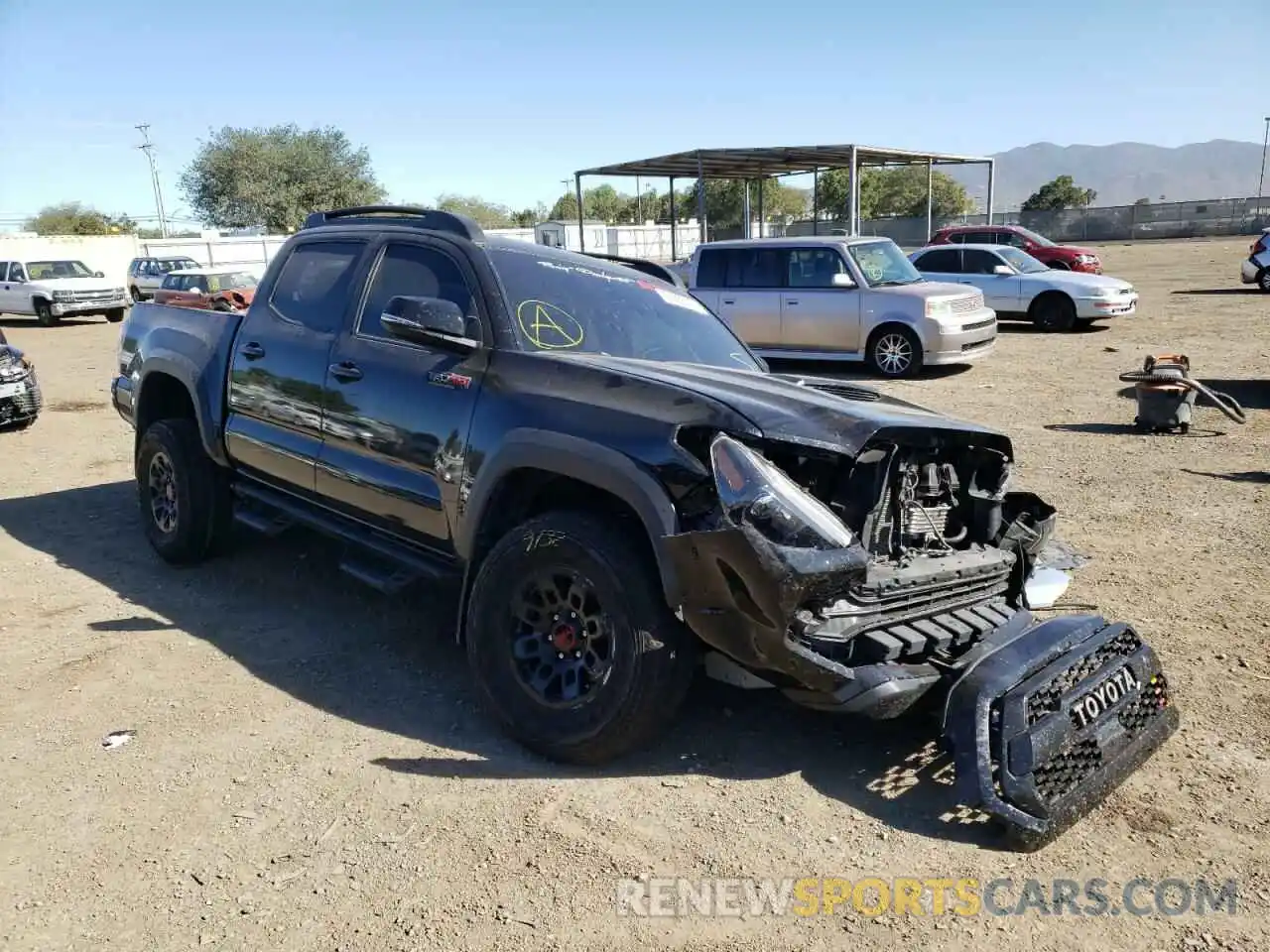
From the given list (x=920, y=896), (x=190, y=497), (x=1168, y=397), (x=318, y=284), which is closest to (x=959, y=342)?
(x=1168, y=397)

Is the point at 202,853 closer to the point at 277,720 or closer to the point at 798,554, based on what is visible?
the point at 277,720

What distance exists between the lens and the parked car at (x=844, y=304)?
12953 mm

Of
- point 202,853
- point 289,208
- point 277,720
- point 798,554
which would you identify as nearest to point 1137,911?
point 798,554

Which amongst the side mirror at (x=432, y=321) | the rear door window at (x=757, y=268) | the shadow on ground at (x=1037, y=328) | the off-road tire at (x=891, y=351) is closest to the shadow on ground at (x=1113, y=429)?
the off-road tire at (x=891, y=351)

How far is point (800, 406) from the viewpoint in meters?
3.38

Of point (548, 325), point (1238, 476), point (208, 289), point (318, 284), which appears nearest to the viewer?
point (548, 325)

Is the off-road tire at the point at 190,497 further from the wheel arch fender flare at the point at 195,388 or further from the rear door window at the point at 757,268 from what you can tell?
the rear door window at the point at 757,268

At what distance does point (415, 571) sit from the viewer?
4148mm

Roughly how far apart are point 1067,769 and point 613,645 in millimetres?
1489

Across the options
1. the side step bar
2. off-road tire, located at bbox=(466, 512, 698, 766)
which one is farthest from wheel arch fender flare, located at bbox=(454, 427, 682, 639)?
the side step bar

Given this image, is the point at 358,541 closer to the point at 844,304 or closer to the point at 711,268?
the point at 844,304

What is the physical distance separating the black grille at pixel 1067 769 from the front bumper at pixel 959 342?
33.8 feet

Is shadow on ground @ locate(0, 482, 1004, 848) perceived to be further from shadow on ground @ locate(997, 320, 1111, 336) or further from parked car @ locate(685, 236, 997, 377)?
shadow on ground @ locate(997, 320, 1111, 336)

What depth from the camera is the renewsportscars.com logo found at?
9.06ft
